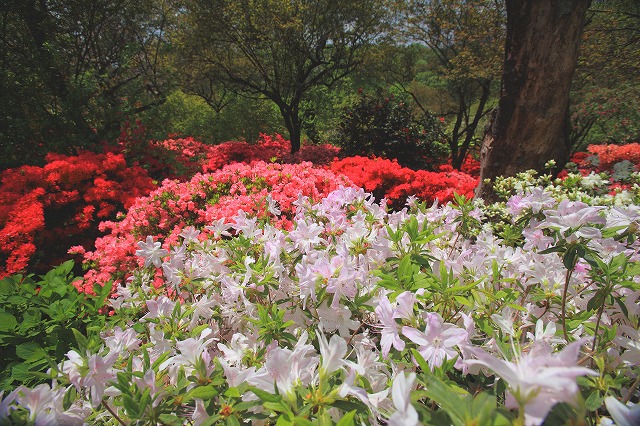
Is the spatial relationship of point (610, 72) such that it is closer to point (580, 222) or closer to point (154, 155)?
point (580, 222)

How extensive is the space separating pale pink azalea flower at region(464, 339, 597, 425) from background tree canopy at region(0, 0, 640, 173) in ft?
16.1

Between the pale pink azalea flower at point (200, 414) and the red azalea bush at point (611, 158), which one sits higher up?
the red azalea bush at point (611, 158)

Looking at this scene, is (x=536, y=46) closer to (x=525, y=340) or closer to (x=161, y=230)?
(x=525, y=340)

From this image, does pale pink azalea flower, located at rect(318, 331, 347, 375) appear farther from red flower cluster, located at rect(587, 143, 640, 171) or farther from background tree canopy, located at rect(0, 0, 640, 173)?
red flower cluster, located at rect(587, 143, 640, 171)

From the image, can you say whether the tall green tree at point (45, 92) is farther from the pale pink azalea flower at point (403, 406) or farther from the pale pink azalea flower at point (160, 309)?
the pale pink azalea flower at point (403, 406)

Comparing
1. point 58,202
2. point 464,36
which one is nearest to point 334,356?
point 58,202

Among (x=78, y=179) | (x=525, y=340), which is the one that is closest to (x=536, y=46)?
(x=525, y=340)

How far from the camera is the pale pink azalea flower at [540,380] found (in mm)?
427

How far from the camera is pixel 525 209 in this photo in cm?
152

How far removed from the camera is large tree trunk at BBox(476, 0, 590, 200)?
9.75 ft

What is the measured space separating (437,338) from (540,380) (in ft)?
1.11

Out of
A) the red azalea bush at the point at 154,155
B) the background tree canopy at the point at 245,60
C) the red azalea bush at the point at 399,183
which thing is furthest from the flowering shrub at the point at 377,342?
the red azalea bush at the point at 154,155

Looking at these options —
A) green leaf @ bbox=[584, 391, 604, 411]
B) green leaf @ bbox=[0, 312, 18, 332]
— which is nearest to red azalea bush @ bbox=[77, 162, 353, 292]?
green leaf @ bbox=[0, 312, 18, 332]

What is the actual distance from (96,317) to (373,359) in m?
1.39
